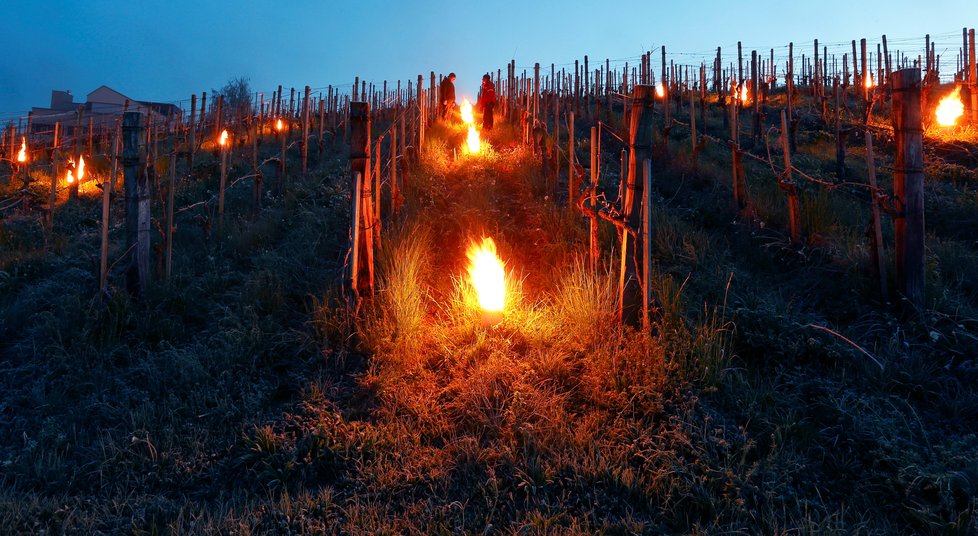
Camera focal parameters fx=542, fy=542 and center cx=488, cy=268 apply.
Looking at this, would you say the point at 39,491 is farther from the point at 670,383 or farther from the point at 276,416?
the point at 670,383

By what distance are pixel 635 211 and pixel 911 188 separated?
226 centimetres

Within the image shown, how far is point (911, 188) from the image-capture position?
4480 mm

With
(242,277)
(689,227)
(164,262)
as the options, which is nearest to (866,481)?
(689,227)

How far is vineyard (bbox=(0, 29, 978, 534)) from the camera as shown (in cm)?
291

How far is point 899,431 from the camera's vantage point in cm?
332

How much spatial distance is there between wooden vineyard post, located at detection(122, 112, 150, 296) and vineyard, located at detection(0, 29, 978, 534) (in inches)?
1.3

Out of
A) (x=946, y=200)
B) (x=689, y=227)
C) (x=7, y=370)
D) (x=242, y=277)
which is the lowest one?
(x=7, y=370)

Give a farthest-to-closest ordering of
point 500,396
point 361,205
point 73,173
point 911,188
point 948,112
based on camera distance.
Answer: point 948,112, point 73,173, point 361,205, point 911,188, point 500,396

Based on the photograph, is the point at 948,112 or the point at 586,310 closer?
the point at 586,310

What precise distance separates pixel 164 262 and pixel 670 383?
5.54 metres

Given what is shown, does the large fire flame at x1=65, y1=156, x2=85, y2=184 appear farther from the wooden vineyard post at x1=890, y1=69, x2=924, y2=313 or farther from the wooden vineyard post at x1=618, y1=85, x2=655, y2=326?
the wooden vineyard post at x1=890, y1=69, x2=924, y2=313

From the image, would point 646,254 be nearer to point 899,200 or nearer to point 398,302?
point 398,302

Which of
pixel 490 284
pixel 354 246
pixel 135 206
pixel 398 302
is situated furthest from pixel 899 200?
pixel 135 206

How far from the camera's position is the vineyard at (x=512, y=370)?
2.91 metres
